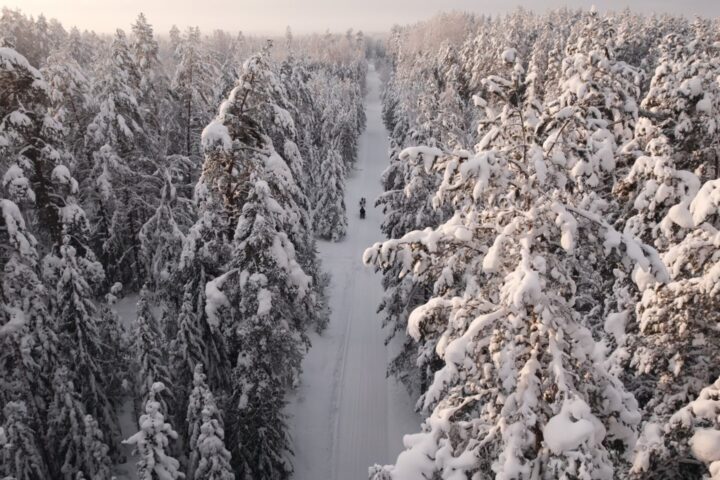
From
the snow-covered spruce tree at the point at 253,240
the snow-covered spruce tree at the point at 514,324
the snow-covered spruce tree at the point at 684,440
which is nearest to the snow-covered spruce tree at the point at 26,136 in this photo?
the snow-covered spruce tree at the point at 253,240

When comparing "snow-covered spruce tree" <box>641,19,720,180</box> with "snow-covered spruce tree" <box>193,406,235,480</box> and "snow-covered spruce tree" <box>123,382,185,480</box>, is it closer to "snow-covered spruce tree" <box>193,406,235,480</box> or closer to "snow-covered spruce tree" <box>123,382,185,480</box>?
"snow-covered spruce tree" <box>123,382,185,480</box>

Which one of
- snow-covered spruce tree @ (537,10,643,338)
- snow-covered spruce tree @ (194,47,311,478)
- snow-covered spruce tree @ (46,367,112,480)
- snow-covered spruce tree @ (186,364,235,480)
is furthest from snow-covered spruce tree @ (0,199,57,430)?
snow-covered spruce tree @ (537,10,643,338)

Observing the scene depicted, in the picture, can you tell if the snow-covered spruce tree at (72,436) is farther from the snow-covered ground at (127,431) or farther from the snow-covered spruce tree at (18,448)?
the snow-covered spruce tree at (18,448)

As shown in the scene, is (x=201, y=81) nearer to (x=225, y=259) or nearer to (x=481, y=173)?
(x=225, y=259)

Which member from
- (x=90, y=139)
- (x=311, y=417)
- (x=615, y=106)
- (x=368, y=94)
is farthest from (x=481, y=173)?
(x=368, y=94)

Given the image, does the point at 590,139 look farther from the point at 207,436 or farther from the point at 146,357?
the point at 146,357
